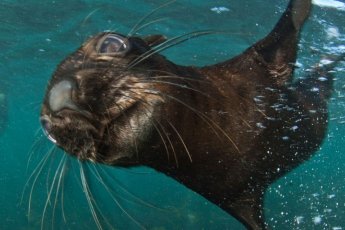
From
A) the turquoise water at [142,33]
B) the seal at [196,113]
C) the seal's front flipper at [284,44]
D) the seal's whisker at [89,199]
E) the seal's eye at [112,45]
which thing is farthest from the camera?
the seal's front flipper at [284,44]

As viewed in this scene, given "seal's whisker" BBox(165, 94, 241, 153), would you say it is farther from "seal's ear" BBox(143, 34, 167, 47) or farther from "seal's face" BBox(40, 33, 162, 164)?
"seal's ear" BBox(143, 34, 167, 47)

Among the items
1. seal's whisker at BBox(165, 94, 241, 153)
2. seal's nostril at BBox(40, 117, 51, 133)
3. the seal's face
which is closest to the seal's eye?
the seal's face

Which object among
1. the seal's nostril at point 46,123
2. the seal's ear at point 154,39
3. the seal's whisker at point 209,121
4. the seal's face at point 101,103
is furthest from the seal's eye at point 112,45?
the seal's ear at point 154,39

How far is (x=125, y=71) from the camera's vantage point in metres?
2.99

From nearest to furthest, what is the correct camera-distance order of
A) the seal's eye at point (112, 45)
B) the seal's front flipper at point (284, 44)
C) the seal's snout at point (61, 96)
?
the seal's snout at point (61, 96)
the seal's eye at point (112, 45)
the seal's front flipper at point (284, 44)

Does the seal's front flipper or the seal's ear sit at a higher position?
the seal's ear

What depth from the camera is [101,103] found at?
2.74 meters

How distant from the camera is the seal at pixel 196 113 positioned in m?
2.82

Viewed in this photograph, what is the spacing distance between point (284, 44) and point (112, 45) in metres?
2.86

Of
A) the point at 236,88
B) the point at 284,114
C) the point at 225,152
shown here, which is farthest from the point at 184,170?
the point at 284,114

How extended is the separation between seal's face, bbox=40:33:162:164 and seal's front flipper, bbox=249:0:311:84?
2.50 metres

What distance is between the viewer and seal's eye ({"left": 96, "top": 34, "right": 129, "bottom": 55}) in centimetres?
321

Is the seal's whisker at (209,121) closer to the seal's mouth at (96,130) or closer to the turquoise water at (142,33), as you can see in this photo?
the seal's mouth at (96,130)

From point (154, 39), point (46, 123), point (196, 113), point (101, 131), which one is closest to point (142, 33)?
point (154, 39)
